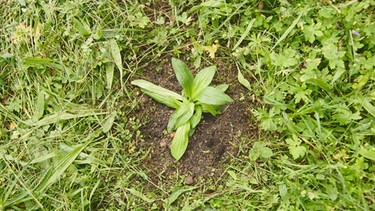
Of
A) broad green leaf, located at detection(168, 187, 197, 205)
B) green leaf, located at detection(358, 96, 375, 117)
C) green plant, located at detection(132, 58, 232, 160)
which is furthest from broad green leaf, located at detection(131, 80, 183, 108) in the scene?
green leaf, located at detection(358, 96, 375, 117)

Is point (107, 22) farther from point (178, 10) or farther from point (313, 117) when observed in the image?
point (313, 117)

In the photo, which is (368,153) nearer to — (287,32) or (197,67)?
(287,32)

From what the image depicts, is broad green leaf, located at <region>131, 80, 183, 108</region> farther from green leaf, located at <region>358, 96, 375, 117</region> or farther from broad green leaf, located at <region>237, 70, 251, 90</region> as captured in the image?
green leaf, located at <region>358, 96, 375, 117</region>

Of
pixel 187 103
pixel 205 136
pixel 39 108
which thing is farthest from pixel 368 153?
pixel 39 108

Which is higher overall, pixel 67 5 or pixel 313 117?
pixel 67 5

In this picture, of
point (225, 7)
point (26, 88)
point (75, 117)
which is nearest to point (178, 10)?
point (225, 7)

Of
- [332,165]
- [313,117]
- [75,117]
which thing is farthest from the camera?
[75,117]

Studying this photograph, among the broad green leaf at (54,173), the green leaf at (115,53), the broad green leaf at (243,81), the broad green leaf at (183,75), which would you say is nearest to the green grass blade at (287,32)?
the broad green leaf at (243,81)
